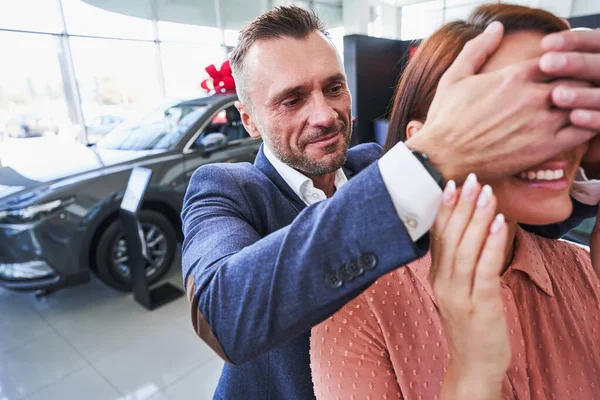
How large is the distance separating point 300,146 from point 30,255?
2.09 meters

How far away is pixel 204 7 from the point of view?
25.1 feet

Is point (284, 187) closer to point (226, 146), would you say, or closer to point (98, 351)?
point (98, 351)

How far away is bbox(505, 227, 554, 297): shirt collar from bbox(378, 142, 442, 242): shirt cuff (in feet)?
1.45

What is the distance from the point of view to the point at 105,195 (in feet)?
8.25

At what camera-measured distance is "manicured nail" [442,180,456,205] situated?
1.44ft

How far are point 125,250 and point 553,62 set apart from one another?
284cm

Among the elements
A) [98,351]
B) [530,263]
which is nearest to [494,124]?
[530,263]

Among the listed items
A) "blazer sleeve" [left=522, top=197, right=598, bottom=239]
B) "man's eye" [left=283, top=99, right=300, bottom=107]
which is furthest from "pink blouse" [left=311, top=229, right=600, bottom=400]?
"man's eye" [left=283, top=99, right=300, bottom=107]

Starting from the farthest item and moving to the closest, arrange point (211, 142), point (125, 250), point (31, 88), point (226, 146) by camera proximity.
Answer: point (31, 88)
point (226, 146)
point (211, 142)
point (125, 250)

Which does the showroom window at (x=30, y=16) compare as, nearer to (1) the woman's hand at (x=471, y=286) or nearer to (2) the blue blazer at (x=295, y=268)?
(2) the blue blazer at (x=295, y=268)

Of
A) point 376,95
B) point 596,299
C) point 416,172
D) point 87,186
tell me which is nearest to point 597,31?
point 416,172

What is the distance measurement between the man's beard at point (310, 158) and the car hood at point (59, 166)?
190 centimetres

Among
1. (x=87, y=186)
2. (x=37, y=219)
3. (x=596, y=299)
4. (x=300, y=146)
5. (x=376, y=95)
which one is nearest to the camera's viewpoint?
(x=596, y=299)

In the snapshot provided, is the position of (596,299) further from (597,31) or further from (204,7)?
(204,7)
